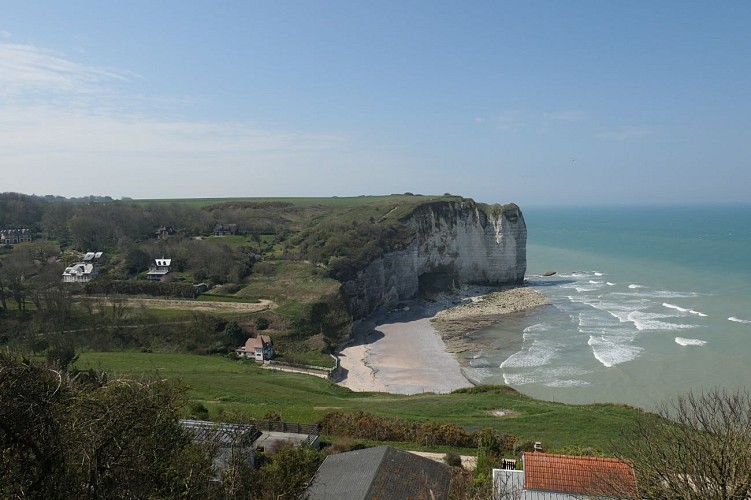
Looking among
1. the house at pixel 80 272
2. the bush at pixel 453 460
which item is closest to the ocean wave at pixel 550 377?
the bush at pixel 453 460

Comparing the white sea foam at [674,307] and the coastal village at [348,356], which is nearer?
the coastal village at [348,356]

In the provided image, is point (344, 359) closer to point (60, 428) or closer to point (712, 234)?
point (60, 428)

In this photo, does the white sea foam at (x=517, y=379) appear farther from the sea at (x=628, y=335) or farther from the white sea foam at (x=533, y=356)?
the white sea foam at (x=533, y=356)

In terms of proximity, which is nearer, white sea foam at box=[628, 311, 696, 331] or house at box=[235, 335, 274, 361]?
house at box=[235, 335, 274, 361]

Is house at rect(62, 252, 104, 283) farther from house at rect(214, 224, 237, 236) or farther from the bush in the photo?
the bush

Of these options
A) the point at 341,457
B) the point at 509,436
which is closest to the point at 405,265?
the point at 509,436

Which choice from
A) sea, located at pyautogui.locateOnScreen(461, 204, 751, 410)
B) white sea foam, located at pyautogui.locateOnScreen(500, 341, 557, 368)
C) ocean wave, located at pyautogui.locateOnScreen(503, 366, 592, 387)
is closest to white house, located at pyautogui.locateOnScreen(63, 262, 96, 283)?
sea, located at pyautogui.locateOnScreen(461, 204, 751, 410)
